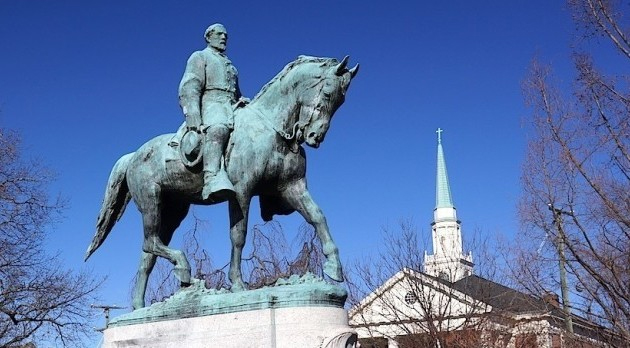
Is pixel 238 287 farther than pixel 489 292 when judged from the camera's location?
No

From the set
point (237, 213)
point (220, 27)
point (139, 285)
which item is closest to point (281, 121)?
point (237, 213)

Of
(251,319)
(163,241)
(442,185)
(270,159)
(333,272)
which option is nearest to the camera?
(251,319)

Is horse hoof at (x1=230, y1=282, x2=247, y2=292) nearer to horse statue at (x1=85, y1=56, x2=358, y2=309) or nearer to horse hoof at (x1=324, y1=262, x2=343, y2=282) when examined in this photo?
horse statue at (x1=85, y1=56, x2=358, y2=309)

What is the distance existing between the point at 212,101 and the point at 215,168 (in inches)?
37.7

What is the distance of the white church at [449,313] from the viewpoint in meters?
22.4

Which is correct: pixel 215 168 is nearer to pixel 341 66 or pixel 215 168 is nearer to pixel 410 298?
pixel 341 66

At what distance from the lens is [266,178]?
24.3 ft

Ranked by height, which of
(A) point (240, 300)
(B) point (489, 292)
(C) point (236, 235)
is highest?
(B) point (489, 292)

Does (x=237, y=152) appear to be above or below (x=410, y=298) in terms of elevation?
below

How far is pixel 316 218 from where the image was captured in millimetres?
7348

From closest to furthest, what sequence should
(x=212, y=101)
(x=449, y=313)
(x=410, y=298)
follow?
(x=212, y=101) → (x=449, y=313) → (x=410, y=298)

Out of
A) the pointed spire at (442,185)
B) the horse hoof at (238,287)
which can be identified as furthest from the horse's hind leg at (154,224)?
the pointed spire at (442,185)

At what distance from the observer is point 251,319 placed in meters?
6.76

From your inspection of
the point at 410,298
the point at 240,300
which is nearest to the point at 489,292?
the point at 410,298
